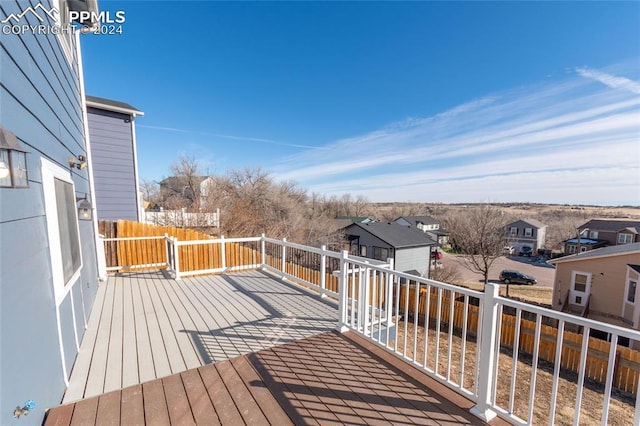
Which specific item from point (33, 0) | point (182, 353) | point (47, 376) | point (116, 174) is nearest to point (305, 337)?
point (182, 353)

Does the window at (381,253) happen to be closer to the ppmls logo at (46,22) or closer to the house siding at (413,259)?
the house siding at (413,259)

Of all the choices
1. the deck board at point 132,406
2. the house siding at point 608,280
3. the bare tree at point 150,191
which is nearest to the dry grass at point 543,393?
the deck board at point 132,406

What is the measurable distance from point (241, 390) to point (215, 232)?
43.2ft

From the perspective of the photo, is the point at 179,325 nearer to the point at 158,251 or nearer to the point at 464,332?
the point at 464,332

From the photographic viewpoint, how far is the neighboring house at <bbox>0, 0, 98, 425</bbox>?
129 cm

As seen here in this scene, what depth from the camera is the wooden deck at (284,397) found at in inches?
72.1

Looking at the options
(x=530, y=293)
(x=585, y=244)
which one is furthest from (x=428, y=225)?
(x=530, y=293)

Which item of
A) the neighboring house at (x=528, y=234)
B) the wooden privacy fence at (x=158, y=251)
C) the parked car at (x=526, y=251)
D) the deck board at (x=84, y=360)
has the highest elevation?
the wooden privacy fence at (x=158, y=251)

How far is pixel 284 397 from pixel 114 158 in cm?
878

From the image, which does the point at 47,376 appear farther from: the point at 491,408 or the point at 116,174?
the point at 116,174

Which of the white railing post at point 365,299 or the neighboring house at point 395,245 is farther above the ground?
the white railing post at point 365,299

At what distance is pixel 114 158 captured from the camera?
779 centimetres

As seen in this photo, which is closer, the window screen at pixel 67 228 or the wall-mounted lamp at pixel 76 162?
the window screen at pixel 67 228

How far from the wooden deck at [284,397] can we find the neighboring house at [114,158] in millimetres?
Answer: 7534
